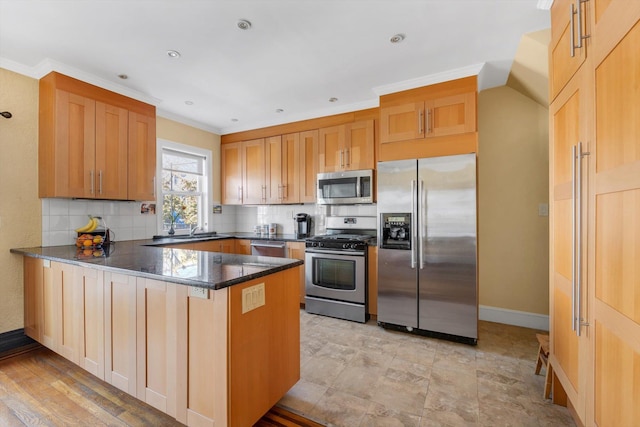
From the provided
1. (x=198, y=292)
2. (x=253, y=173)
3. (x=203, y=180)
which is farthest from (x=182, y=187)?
(x=198, y=292)

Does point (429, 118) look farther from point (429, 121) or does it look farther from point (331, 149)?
point (331, 149)

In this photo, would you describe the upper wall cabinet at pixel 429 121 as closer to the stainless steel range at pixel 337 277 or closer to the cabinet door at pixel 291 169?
the stainless steel range at pixel 337 277

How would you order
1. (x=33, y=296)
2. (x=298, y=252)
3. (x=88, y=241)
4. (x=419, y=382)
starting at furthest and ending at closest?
(x=298, y=252)
(x=88, y=241)
(x=33, y=296)
(x=419, y=382)

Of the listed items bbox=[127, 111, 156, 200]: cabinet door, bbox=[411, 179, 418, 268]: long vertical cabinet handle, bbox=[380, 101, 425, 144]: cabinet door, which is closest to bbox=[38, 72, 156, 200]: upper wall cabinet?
bbox=[127, 111, 156, 200]: cabinet door

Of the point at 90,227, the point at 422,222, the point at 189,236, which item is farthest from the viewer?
the point at 189,236

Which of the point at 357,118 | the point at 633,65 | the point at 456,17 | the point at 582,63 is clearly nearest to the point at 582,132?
the point at 582,63

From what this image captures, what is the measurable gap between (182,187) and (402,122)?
3.19 metres

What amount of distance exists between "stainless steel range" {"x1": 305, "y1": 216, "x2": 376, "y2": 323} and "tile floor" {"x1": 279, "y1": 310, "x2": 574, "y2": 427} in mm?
373

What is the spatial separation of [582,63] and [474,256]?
5.59ft

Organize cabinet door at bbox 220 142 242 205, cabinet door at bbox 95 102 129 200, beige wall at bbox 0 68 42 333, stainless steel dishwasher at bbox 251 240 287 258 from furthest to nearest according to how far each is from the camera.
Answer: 1. cabinet door at bbox 220 142 242 205
2. stainless steel dishwasher at bbox 251 240 287 258
3. cabinet door at bbox 95 102 129 200
4. beige wall at bbox 0 68 42 333

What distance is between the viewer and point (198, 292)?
1.39 meters

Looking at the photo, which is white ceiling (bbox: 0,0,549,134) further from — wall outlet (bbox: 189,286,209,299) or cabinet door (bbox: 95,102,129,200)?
wall outlet (bbox: 189,286,209,299)

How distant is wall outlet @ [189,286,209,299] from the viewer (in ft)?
4.50

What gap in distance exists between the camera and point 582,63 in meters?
1.25
